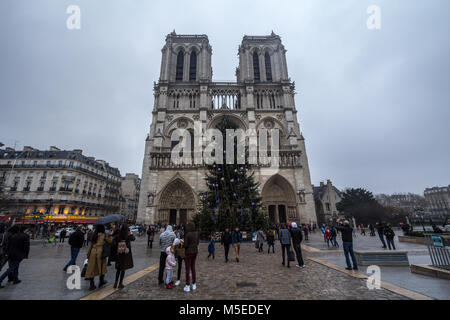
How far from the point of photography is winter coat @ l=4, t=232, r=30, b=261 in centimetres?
466

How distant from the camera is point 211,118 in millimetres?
28281

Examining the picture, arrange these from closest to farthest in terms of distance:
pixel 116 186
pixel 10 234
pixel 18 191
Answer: pixel 10 234
pixel 18 191
pixel 116 186

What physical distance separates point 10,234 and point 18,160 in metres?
35.2

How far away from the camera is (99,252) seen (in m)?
4.39

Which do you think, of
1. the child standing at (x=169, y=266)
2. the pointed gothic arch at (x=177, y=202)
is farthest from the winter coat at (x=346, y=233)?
the pointed gothic arch at (x=177, y=202)

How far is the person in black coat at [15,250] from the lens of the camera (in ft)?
15.2

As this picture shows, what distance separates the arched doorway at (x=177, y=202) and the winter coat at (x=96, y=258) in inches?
785

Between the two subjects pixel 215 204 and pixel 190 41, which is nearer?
pixel 215 204

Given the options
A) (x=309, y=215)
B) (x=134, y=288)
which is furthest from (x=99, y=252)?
(x=309, y=215)

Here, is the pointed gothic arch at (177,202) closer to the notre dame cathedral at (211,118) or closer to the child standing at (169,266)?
the notre dame cathedral at (211,118)

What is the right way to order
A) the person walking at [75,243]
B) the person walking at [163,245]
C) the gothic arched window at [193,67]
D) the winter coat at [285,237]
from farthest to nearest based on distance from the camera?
the gothic arched window at [193,67], the winter coat at [285,237], the person walking at [75,243], the person walking at [163,245]
